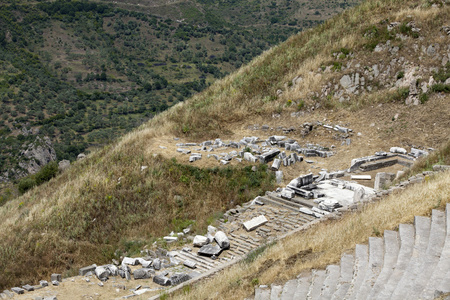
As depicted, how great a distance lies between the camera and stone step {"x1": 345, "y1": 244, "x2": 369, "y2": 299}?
613 centimetres

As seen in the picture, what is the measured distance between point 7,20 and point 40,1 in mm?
12191

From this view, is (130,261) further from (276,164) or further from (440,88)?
(440,88)

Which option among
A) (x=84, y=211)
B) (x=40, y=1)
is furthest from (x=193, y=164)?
(x=40, y=1)

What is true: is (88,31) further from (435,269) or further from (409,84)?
(435,269)

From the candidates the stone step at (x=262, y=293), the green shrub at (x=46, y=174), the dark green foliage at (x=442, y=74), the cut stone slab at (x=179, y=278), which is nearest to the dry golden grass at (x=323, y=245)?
the stone step at (x=262, y=293)

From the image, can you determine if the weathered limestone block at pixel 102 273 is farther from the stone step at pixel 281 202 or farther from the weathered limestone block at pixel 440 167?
the weathered limestone block at pixel 440 167

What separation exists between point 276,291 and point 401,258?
1954 mm

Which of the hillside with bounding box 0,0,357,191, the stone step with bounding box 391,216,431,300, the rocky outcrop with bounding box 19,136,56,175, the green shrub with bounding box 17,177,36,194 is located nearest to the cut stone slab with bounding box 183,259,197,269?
the stone step with bounding box 391,216,431,300

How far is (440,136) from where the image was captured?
1431 cm

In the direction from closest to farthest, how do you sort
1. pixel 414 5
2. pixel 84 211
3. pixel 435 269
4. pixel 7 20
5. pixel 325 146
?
pixel 435 269
pixel 84 211
pixel 325 146
pixel 414 5
pixel 7 20

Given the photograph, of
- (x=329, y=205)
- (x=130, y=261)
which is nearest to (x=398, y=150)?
(x=329, y=205)

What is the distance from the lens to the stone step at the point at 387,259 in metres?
5.94

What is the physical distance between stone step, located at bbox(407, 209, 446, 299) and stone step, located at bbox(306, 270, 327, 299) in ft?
4.58

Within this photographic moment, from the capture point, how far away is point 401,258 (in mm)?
6504
